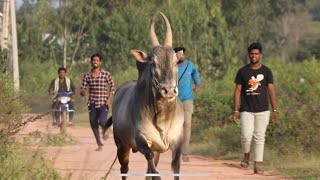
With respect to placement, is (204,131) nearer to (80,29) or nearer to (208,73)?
(208,73)

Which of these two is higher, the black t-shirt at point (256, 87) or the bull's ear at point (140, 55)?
the bull's ear at point (140, 55)

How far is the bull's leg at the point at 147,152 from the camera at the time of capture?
360 inches

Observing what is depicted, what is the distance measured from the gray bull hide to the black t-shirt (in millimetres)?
2965

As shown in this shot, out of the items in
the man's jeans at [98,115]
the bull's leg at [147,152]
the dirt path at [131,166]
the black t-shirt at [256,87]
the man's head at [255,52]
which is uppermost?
the man's head at [255,52]

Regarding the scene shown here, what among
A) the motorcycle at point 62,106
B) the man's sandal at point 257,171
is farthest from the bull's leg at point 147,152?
the motorcycle at point 62,106

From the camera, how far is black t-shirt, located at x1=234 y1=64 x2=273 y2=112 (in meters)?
12.5

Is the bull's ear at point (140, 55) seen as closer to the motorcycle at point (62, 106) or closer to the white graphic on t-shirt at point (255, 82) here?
the white graphic on t-shirt at point (255, 82)

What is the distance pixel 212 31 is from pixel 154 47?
1361 inches

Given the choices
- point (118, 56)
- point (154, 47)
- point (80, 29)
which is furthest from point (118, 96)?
point (80, 29)

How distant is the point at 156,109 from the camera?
933 cm

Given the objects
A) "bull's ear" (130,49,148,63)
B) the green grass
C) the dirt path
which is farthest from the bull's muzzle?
the dirt path

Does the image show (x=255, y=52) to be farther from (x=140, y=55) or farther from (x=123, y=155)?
(x=140, y=55)

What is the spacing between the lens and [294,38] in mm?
84688

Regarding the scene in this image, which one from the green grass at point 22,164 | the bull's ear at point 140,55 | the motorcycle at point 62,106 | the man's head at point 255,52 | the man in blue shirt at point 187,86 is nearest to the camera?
the green grass at point 22,164
